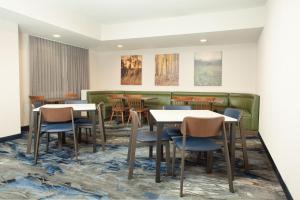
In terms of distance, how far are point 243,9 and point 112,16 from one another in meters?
2.90

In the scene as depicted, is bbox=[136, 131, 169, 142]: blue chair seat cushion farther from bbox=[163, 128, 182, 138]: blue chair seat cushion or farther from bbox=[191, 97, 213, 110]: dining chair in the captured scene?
bbox=[191, 97, 213, 110]: dining chair

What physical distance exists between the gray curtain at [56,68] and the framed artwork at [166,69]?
93.6 inches

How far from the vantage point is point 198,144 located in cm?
250

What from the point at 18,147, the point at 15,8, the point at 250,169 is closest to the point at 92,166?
the point at 18,147

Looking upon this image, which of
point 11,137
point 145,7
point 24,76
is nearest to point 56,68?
point 24,76

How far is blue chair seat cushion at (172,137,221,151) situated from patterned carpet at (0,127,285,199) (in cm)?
45

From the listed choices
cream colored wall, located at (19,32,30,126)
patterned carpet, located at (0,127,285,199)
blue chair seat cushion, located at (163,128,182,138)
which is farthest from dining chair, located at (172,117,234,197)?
cream colored wall, located at (19,32,30,126)

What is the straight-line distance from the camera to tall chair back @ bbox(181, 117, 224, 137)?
230cm

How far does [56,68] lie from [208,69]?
4.41 meters

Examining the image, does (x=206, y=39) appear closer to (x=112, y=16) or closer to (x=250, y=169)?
(x=112, y=16)

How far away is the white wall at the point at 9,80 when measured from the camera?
437 centimetres

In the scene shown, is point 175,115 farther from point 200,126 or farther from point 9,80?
point 9,80

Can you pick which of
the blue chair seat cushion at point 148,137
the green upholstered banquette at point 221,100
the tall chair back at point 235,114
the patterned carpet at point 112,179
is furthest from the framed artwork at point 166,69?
the blue chair seat cushion at point 148,137

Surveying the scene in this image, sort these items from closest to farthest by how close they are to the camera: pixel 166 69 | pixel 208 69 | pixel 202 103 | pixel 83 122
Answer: pixel 83 122
pixel 202 103
pixel 208 69
pixel 166 69
